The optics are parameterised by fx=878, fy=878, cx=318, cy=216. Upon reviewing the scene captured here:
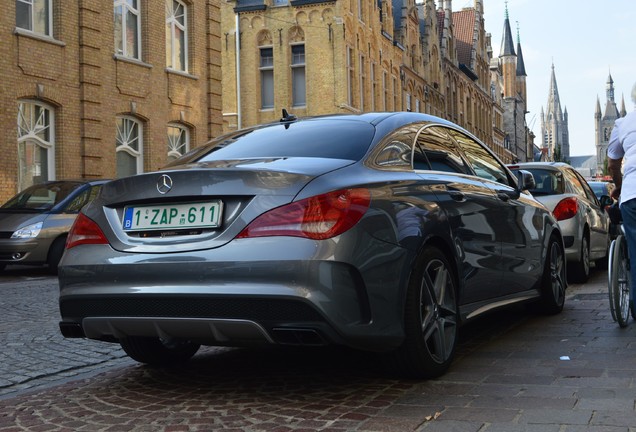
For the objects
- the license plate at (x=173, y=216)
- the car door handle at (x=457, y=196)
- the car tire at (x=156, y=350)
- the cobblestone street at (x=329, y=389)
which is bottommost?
the cobblestone street at (x=329, y=389)

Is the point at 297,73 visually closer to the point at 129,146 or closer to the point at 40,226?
the point at 129,146

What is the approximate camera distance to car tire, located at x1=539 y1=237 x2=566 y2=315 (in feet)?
24.1

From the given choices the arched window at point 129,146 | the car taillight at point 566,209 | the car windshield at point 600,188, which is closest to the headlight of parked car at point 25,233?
the car taillight at point 566,209

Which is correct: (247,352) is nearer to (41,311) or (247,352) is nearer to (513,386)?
(513,386)

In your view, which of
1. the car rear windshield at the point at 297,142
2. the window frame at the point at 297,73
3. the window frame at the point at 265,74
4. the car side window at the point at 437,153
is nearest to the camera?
the car rear windshield at the point at 297,142

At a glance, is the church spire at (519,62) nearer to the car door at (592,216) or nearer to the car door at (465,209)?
the car door at (592,216)

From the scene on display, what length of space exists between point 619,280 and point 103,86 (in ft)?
55.2

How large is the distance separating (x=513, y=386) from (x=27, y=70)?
54.1 ft

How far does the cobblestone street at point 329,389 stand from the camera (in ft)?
13.2

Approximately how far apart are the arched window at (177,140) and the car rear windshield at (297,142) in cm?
1926

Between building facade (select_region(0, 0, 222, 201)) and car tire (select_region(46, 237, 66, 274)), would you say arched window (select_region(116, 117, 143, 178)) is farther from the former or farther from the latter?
car tire (select_region(46, 237, 66, 274))

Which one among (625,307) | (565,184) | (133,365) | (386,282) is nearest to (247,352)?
(133,365)

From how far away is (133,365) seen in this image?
5.76 metres

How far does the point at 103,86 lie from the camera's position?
21.4 m
